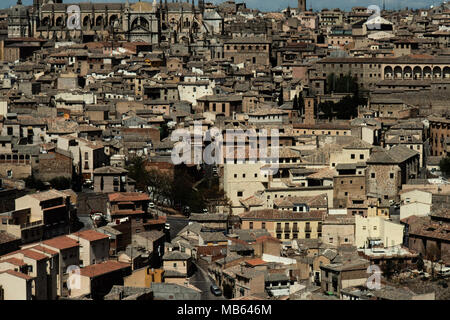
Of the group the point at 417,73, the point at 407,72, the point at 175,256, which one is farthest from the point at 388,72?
the point at 175,256

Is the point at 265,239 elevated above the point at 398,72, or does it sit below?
below

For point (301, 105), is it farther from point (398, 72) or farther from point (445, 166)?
point (445, 166)

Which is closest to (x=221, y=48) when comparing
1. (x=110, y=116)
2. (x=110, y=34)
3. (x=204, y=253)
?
(x=110, y=34)

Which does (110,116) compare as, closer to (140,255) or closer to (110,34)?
(140,255)

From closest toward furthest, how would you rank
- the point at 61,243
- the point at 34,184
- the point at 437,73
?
the point at 61,243 → the point at 34,184 → the point at 437,73

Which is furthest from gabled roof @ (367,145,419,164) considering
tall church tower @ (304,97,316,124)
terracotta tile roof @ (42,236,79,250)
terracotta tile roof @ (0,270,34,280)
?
terracotta tile roof @ (0,270,34,280)
